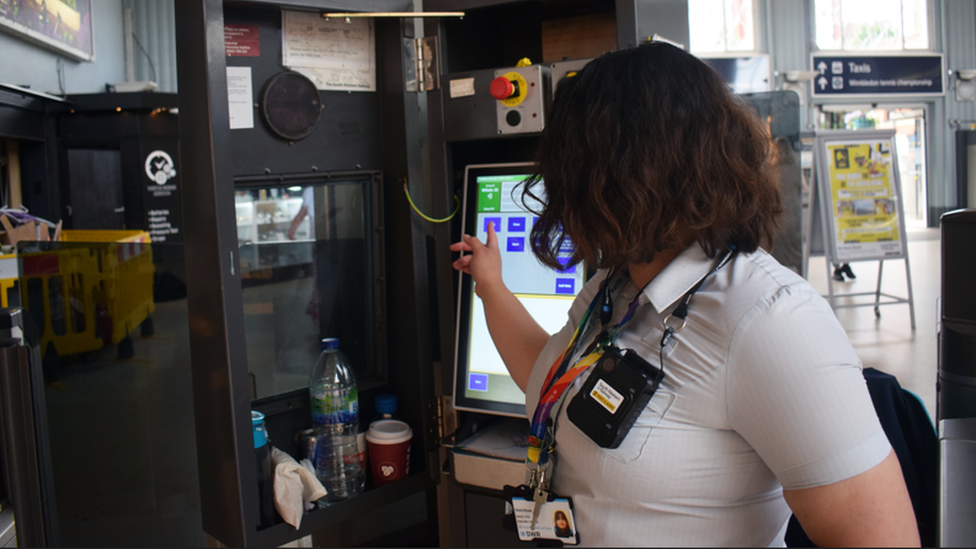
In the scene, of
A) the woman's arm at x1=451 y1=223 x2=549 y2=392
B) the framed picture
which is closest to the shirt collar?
the woman's arm at x1=451 y1=223 x2=549 y2=392

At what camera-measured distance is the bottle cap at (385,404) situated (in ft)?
6.15

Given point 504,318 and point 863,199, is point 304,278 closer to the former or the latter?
point 504,318

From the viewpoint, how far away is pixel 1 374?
131cm

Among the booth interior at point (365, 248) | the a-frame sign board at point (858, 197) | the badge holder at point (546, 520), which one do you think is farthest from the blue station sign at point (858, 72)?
the badge holder at point (546, 520)

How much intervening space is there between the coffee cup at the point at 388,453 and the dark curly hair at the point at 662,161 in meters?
1.04

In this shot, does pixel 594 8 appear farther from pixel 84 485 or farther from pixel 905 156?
pixel 905 156

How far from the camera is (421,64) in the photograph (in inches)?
70.1

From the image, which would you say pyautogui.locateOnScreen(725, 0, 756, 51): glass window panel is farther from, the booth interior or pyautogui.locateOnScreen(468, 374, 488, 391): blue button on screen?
pyautogui.locateOnScreen(468, 374, 488, 391): blue button on screen

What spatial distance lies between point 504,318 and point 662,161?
58 cm

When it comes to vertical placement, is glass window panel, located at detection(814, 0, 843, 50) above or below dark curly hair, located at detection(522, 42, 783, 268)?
above

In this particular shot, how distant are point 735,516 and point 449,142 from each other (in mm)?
1221

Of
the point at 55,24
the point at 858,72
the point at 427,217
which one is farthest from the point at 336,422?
the point at 858,72

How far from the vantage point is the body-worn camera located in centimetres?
86

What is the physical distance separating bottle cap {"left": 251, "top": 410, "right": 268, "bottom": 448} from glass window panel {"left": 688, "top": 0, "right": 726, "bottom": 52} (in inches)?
430
